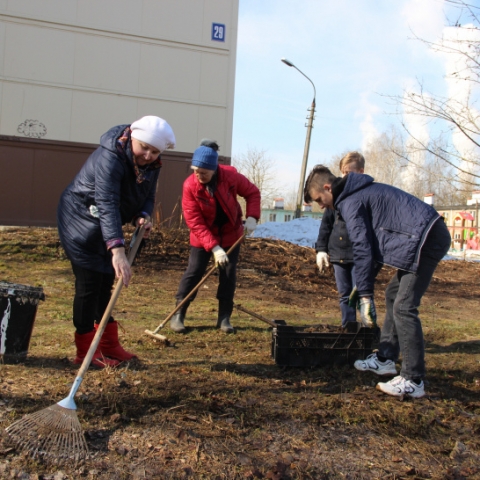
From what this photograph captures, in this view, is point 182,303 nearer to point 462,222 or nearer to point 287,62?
point 287,62

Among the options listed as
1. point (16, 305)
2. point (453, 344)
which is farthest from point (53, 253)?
point (453, 344)

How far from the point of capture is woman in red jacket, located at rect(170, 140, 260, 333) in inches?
187

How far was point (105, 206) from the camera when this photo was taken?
10.8 ft

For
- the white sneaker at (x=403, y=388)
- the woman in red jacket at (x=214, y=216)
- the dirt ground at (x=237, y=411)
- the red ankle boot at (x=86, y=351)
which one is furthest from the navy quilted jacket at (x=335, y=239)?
the red ankle boot at (x=86, y=351)

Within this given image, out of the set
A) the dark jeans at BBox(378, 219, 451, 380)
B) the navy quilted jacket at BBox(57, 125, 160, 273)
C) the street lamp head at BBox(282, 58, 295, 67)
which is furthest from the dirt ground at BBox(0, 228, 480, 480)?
the street lamp head at BBox(282, 58, 295, 67)

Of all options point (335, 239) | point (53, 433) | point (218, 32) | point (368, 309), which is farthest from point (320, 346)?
point (218, 32)

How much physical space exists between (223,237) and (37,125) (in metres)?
8.91

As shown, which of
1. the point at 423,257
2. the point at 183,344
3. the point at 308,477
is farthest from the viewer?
the point at 183,344

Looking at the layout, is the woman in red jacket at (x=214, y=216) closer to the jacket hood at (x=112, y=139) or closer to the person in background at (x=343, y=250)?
the person in background at (x=343, y=250)

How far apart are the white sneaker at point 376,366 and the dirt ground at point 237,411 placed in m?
0.09

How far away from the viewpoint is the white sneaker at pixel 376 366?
387 cm

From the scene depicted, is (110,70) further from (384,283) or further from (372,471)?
(372,471)

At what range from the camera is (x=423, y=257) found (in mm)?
3418

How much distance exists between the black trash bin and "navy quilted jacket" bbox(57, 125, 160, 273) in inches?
18.4
